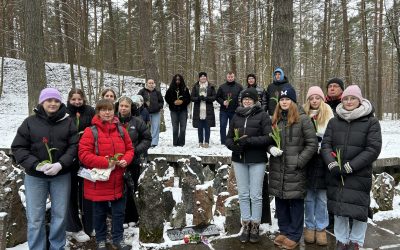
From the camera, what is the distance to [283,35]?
7.09m

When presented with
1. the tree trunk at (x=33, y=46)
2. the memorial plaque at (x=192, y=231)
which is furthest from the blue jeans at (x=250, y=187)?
the tree trunk at (x=33, y=46)

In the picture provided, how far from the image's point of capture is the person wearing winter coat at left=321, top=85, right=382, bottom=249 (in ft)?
11.4

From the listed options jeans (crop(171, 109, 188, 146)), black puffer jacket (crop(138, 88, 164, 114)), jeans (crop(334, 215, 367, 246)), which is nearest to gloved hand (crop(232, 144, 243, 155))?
jeans (crop(334, 215, 367, 246))

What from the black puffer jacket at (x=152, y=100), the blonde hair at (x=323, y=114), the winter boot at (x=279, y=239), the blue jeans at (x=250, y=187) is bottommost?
the winter boot at (x=279, y=239)

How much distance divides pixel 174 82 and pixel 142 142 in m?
3.83

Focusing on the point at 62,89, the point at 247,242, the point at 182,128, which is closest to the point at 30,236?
the point at 247,242

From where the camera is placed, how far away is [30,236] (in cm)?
364

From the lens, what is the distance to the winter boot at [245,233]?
4.23 metres

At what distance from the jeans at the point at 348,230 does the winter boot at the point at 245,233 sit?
108 centimetres

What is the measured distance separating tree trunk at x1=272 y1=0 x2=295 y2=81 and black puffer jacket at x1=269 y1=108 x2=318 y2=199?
11.6 ft

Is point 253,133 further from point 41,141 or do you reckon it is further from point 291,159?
point 41,141

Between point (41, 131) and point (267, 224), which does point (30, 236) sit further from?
point (267, 224)

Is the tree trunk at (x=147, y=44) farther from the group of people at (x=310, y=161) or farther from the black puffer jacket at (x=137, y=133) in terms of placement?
the group of people at (x=310, y=161)

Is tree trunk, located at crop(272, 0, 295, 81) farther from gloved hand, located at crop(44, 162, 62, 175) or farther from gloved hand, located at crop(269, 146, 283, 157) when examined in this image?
gloved hand, located at crop(44, 162, 62, 175)
